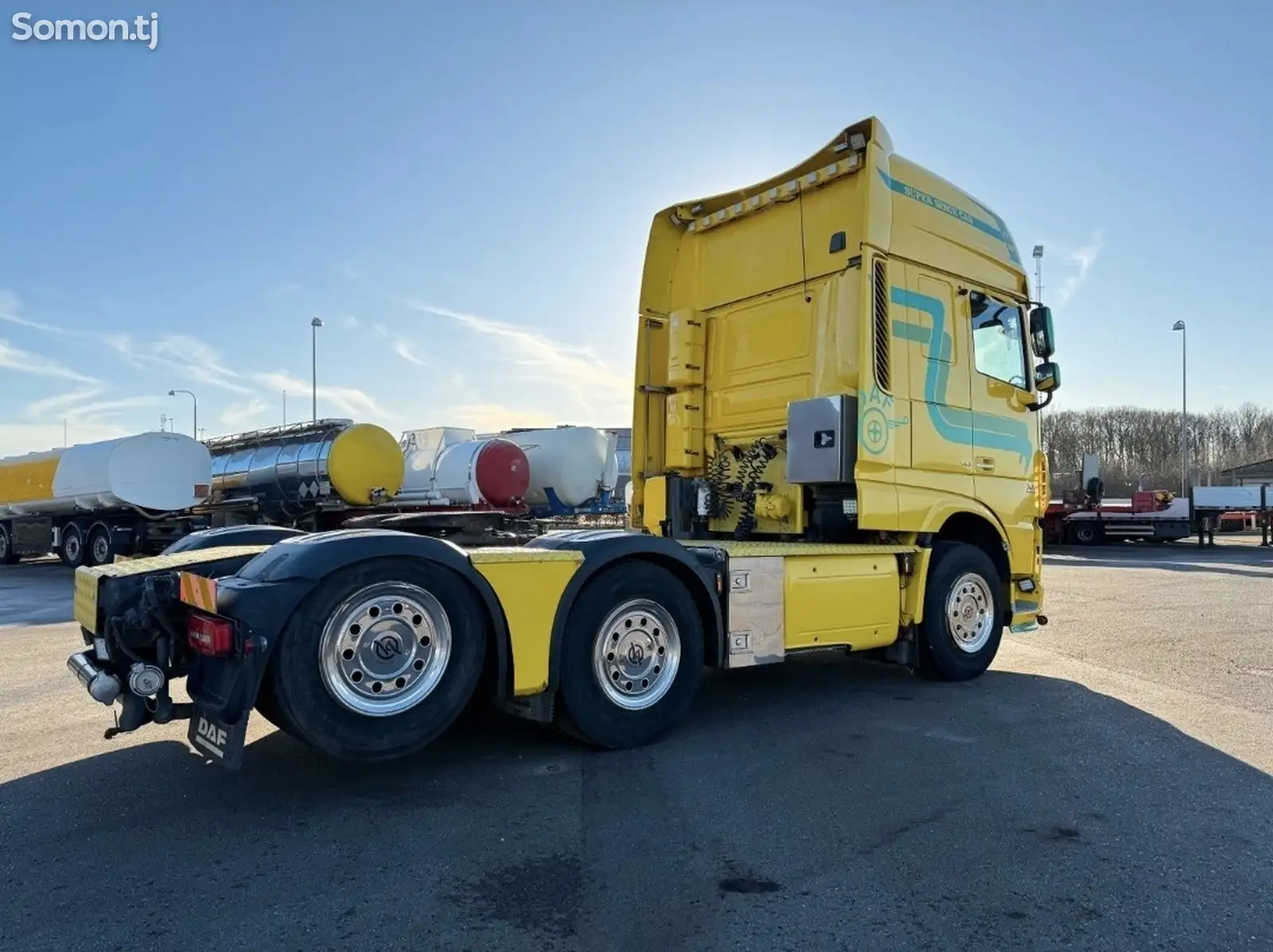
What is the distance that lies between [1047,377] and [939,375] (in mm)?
1446

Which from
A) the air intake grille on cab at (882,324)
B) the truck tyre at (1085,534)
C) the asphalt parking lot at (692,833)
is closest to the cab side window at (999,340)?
the air intake grille on cab at (882,324)

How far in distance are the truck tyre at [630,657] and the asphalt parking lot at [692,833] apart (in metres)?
0.21

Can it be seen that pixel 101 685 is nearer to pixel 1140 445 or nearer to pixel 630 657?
pixel 630 657

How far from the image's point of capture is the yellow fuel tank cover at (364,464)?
19703 millimetres

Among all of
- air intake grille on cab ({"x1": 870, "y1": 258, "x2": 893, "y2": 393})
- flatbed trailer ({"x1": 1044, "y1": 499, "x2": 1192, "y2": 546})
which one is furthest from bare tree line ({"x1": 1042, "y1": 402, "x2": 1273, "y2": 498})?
air intake grille on cab ({"x1": 870, "y1": 258, "x2": 893, "y2": 393})

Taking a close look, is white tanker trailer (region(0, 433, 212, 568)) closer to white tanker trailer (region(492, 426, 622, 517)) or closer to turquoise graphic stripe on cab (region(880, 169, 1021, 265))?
white tanker trailer (region(492, 426, 622, 517))

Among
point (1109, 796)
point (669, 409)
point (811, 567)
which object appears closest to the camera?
point (1109, 796)

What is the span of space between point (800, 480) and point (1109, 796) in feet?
10.1

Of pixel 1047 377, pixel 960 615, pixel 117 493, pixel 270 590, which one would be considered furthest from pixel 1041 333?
pixel 117 493

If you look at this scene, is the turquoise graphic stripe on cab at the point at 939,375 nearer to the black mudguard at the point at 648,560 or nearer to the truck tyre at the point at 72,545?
the black mudguard at the point at 648,560

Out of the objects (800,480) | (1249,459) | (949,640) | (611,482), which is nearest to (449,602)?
(800,480)

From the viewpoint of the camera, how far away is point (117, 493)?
65.7 feet

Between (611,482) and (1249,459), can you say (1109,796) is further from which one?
(1249,459)

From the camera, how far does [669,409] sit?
8.37m
